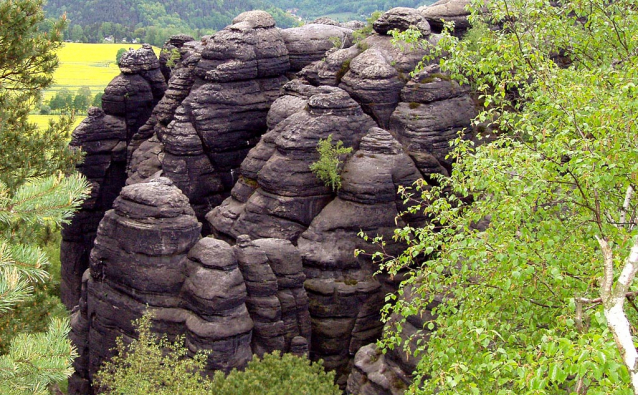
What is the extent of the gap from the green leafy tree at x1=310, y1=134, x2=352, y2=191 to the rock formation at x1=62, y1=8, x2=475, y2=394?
0.52m

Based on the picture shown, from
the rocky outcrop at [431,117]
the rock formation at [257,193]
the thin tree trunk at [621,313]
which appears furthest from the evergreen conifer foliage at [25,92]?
the rocky outcrop at [431,117]

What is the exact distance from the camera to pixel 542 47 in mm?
19453

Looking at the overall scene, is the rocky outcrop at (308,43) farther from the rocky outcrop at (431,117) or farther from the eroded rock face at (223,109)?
the rocky outcrop at (431,117)

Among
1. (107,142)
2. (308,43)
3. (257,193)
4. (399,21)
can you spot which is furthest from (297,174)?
(107,142)

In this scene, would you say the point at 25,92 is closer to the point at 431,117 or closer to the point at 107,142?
the point at 431,117

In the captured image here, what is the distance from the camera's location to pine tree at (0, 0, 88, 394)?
10852 mm

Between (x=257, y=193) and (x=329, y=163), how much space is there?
17.4 ft

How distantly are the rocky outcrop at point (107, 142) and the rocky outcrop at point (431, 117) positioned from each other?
2829cm

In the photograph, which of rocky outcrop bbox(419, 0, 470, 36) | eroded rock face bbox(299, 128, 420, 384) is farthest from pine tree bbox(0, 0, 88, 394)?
rocky outcrop bbox(419, 0, 470, 36)

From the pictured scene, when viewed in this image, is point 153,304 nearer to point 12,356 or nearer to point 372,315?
point 372,315

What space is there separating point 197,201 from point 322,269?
15.9m

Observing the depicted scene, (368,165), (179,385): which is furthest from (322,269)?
(179,385)

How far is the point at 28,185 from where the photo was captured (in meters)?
11.8

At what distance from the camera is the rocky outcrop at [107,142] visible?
171 feet
